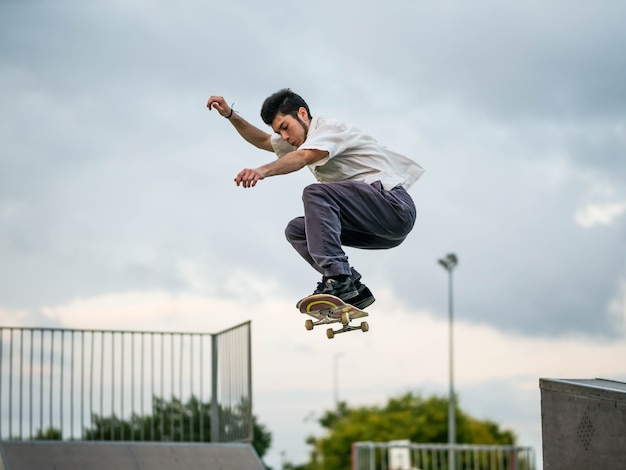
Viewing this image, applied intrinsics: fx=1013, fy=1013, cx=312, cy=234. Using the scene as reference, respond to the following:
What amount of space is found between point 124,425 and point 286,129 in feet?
21.9

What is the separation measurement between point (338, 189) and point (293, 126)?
0.54 meters

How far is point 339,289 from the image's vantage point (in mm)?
6848

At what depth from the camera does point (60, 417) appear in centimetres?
1186

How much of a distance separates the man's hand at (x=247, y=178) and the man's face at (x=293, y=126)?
730 mm

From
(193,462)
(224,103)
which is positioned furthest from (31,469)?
(224,103)

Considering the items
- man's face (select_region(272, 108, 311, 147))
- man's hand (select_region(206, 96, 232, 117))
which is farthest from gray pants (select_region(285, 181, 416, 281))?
man's hand (select_region(206, 96, 232, 117))

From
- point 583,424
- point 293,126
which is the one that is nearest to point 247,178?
point 293,126

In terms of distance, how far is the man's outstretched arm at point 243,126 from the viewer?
755cm

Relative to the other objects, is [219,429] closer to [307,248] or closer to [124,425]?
[124,425]

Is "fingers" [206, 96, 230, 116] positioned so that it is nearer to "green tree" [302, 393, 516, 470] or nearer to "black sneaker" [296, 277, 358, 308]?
"black sneaker" [296, 277, 358, 308]

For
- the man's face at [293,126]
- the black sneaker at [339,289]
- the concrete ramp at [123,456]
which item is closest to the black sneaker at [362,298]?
the black sneaker at [339,289]

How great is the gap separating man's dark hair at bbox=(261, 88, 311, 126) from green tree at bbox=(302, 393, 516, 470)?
5601 centimetres

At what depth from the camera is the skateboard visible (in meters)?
6.77

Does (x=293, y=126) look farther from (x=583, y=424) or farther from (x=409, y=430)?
(x=409, y=430)
